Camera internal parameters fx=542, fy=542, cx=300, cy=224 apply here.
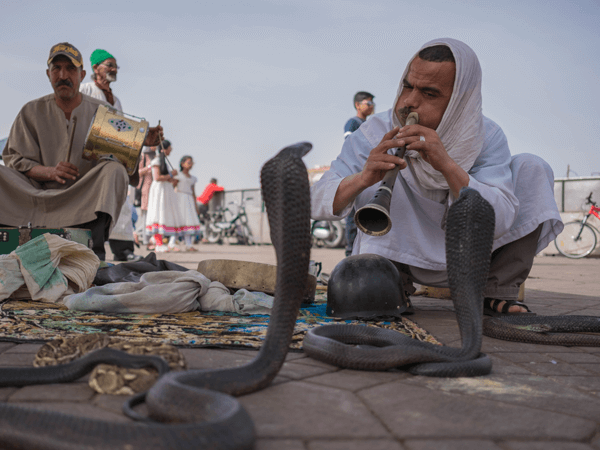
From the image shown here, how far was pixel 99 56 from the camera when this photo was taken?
19.1ft

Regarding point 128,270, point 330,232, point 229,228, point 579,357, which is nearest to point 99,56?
point 128,270

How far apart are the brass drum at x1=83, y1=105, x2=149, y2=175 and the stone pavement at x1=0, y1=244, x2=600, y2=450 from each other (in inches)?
101

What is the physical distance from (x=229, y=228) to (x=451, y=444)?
1573 cm

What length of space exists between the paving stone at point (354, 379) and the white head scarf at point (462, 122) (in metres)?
1.33

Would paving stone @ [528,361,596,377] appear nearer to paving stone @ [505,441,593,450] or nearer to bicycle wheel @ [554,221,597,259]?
paving stone @ [505,441,593,450]

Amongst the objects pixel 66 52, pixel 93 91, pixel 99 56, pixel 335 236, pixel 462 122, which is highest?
pixel 99 56

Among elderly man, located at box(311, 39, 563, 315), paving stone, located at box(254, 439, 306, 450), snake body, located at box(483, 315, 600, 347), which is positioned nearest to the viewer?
paving stone, located at box(254, 439, 306, 450)

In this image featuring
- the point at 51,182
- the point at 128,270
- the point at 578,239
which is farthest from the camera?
the point at 578,239

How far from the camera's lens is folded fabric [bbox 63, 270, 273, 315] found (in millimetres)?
2447

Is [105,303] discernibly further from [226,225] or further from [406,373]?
[226,225]

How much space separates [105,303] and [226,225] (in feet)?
46.5

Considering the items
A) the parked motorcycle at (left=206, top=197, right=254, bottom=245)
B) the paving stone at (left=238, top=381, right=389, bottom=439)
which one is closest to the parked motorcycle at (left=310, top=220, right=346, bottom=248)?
the parked motorcycle at (left=206, top=197, right=254, bottom=245)

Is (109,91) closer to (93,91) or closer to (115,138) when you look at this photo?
(93,91)

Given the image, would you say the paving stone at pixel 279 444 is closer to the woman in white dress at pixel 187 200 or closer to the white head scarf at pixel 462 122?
the white head scarf at pixel 462 122
